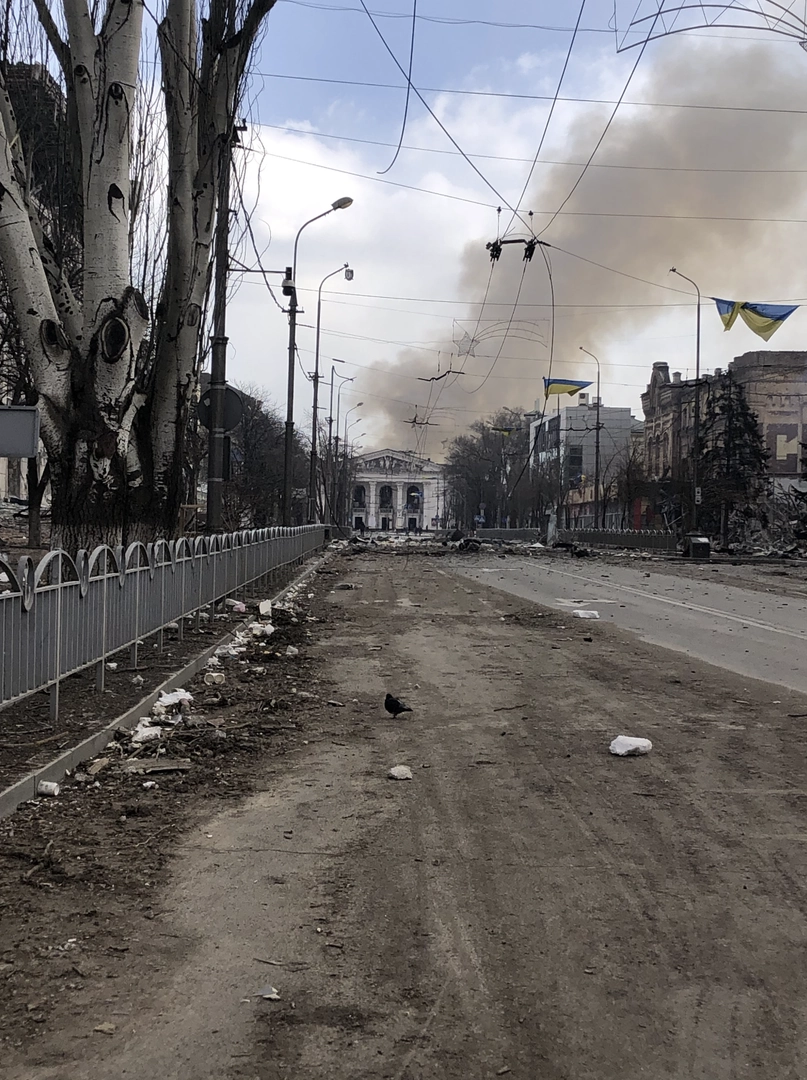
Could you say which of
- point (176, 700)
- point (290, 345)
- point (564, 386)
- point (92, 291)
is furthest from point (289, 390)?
point (176, 700)

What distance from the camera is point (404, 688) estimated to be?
30.6ft

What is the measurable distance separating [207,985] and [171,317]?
33.8ft

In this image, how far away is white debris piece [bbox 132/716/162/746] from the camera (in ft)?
21.9

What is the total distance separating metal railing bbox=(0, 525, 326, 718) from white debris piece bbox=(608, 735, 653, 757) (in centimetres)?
364

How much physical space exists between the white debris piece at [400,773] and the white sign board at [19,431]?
153 inches

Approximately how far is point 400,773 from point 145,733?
74.9 inches

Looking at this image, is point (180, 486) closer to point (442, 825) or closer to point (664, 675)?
point (664, 675)

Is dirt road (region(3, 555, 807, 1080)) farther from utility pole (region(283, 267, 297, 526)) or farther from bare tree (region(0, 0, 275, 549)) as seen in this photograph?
utility pole (region(283, 267, 297, 526))

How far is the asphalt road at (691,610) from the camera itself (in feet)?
36.8

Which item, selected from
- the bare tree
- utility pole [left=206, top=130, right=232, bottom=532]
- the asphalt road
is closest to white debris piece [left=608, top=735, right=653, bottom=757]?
the asphalt road

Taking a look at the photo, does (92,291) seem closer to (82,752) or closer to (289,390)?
(82,752)

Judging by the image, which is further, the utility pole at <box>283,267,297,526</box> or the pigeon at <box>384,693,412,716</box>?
the utility pole at <box>283,267,297,526</box>

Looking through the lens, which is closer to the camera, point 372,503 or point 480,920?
point 480,920

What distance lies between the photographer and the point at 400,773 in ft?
19.7
